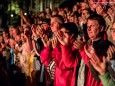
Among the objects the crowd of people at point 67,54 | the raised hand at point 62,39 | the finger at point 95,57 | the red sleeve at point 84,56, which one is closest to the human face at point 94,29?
the crowd of people at point 67,54

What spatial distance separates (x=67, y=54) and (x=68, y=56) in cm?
4

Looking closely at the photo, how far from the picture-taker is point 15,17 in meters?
15.9

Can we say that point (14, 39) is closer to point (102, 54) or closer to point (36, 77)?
point (36, 77)

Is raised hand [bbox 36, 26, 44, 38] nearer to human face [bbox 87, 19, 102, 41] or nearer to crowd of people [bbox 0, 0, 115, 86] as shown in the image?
crowd of people [bbox 0, 0, 115, 86]

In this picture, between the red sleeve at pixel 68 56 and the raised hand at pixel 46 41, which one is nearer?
the red sleeve at pixel 68 56

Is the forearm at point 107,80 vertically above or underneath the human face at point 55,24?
underneath

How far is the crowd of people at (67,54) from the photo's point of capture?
387cm

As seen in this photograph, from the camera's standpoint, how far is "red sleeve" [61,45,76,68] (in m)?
4.48

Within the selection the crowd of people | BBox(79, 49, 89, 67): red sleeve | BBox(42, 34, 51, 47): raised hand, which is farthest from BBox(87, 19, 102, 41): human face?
BBox(42, 34, 51, 47): raised hand

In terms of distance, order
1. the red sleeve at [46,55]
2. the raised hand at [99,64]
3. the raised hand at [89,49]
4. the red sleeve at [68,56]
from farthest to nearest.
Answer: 1. the red sleeve at [46,55]
2. the red sleeve at [68,56]
3. the raised hand at [89,49]
4. the raised hand at [99,64]

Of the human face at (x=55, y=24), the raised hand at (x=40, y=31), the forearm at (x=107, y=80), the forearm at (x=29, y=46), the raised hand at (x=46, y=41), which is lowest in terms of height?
the forearm at (x=29, y=46)

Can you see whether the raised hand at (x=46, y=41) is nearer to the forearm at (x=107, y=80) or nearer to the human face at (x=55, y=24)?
the human face at (x=55, y=24)

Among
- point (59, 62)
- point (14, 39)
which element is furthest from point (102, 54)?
point (14, 39)

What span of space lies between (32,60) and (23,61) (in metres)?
0.60
